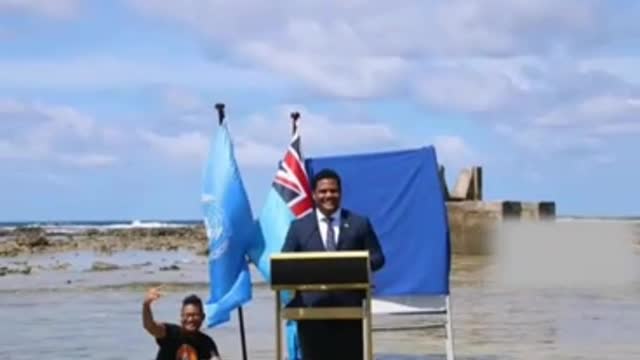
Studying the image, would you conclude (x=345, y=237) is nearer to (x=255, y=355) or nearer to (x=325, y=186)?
(x=325, y=186)

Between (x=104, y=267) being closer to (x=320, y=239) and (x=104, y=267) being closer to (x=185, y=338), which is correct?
(x=185, y=338)

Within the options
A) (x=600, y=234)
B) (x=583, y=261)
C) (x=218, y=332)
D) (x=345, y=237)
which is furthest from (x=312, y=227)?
(x=600, y=234)

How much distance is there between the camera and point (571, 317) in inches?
814

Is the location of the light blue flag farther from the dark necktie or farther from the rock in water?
the rock in water

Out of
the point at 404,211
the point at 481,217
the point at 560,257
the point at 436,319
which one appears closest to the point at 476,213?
the point at 481,217

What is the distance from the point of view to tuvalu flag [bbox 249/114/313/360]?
11164 millimetres

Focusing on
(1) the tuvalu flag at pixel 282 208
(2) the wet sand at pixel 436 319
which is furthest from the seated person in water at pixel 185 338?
(2) the wet sand at pixel 436 319

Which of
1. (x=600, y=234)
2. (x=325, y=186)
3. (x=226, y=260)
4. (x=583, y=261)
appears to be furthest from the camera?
(x=600, y=234)

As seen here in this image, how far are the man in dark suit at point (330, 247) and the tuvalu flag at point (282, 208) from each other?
7.32ft

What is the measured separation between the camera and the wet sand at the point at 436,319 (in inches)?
657

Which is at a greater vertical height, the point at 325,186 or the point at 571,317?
the point at 325,186

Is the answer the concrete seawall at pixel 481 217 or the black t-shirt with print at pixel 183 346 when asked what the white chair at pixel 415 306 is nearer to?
the black t-shirt with print at pixel 183 346

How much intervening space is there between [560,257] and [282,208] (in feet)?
67.8

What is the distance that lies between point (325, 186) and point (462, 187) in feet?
97.1
